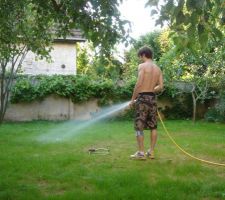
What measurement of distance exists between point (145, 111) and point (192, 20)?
173 inches

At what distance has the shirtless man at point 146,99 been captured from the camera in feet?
24.6

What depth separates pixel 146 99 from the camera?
24.7ft

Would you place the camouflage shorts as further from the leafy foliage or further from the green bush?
the leafy foliage

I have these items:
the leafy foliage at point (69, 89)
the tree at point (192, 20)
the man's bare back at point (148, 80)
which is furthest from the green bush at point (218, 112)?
the tree at point (192, 20)

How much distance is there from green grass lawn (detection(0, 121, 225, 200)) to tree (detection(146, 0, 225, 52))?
2.14 m

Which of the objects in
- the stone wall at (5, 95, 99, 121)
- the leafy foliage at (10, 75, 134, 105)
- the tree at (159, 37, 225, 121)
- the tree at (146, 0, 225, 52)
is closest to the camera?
the tree at (146, 0, 225, 52)

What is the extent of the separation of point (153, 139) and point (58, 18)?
9.38ft

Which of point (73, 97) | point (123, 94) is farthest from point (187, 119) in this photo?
point (73, 97)

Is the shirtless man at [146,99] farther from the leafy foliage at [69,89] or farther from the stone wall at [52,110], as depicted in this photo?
the stone wall at [52,110]

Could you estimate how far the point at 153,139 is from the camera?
7.55 m

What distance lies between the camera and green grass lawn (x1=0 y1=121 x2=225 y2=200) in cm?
523

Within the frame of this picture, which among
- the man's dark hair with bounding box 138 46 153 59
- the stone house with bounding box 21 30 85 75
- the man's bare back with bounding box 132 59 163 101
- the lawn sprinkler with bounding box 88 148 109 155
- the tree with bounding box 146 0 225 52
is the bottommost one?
the lawn sprinkler with bounding box 88 148 109 155

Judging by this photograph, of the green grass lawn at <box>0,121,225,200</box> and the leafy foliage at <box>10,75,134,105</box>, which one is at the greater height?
the leafy foliage at <box>10,75,134,105</box>

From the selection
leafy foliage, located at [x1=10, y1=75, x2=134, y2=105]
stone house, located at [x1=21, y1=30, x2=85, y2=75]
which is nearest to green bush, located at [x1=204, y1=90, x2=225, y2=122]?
leafy foliage, located at [x1=10, y1=75, x2=134, y2=105]
